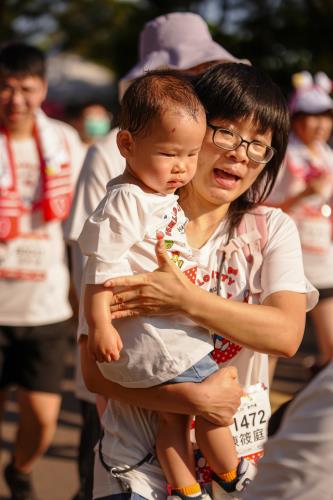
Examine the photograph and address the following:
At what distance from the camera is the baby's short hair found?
2299mm

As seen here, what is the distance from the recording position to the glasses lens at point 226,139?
2.45m

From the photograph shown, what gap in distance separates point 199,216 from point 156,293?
0.38m

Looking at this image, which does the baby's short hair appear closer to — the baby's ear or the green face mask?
the baby's ear

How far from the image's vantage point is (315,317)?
5.94 metres

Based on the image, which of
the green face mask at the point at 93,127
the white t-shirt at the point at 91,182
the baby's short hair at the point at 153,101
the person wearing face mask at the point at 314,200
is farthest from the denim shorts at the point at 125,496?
the green face mask at the point at 93,127

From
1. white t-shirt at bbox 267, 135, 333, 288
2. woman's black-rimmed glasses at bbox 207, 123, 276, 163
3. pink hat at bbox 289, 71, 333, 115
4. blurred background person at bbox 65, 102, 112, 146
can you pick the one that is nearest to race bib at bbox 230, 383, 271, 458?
woman's black-rimmed glasses at bbox 207, 123, 276, 163

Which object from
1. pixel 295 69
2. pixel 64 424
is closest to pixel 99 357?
pixel 64 424

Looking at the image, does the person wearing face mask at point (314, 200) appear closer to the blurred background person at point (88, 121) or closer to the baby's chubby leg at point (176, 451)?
the blurred background person at point (88, 121)

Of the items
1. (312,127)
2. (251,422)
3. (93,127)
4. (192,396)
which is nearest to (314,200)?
(312,127)

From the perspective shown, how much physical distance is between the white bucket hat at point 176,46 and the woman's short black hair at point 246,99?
0.84 metres

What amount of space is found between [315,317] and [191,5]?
2194cm

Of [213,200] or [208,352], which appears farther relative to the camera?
[213,200]

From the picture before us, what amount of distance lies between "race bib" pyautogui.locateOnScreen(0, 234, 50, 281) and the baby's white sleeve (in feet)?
7.70

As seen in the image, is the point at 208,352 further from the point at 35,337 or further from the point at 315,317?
the point at 315,317
